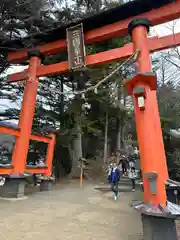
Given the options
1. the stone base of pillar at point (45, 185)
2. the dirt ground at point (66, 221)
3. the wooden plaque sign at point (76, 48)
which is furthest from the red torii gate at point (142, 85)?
the stone base of pillar at point (45, 185)

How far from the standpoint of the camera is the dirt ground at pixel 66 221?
14.1 ft

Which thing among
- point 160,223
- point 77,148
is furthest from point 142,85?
point 77,148

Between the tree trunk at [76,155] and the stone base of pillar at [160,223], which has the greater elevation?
the tree trunk at [76,155]

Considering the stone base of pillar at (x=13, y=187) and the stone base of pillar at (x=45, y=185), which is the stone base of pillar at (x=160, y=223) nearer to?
the stone base of pillar at (x=13, y=187)

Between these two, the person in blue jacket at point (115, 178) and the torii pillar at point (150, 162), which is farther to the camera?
the person in blue jacket at point (115, 178)

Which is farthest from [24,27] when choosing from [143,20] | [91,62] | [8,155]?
[8,155]

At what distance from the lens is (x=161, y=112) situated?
44.9 feet

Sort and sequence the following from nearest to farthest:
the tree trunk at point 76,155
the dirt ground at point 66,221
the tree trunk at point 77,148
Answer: the dirt ground at point 66,221 → the tree trunk at point 77,148 → the tree trunk at point 76,155

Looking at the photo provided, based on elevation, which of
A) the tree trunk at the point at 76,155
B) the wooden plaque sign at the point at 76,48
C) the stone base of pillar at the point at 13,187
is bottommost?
the stone base of pillar at the point at 13,187

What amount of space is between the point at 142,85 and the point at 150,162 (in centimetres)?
170

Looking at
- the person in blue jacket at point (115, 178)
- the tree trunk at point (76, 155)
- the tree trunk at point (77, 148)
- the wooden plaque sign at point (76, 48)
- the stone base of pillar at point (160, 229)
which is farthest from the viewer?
the tree trunk at point (76, 155)

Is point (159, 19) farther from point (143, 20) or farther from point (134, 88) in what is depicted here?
point (134, 88)

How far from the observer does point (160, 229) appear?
12.6ft

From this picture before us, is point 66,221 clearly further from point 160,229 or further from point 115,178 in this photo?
point 115,178
